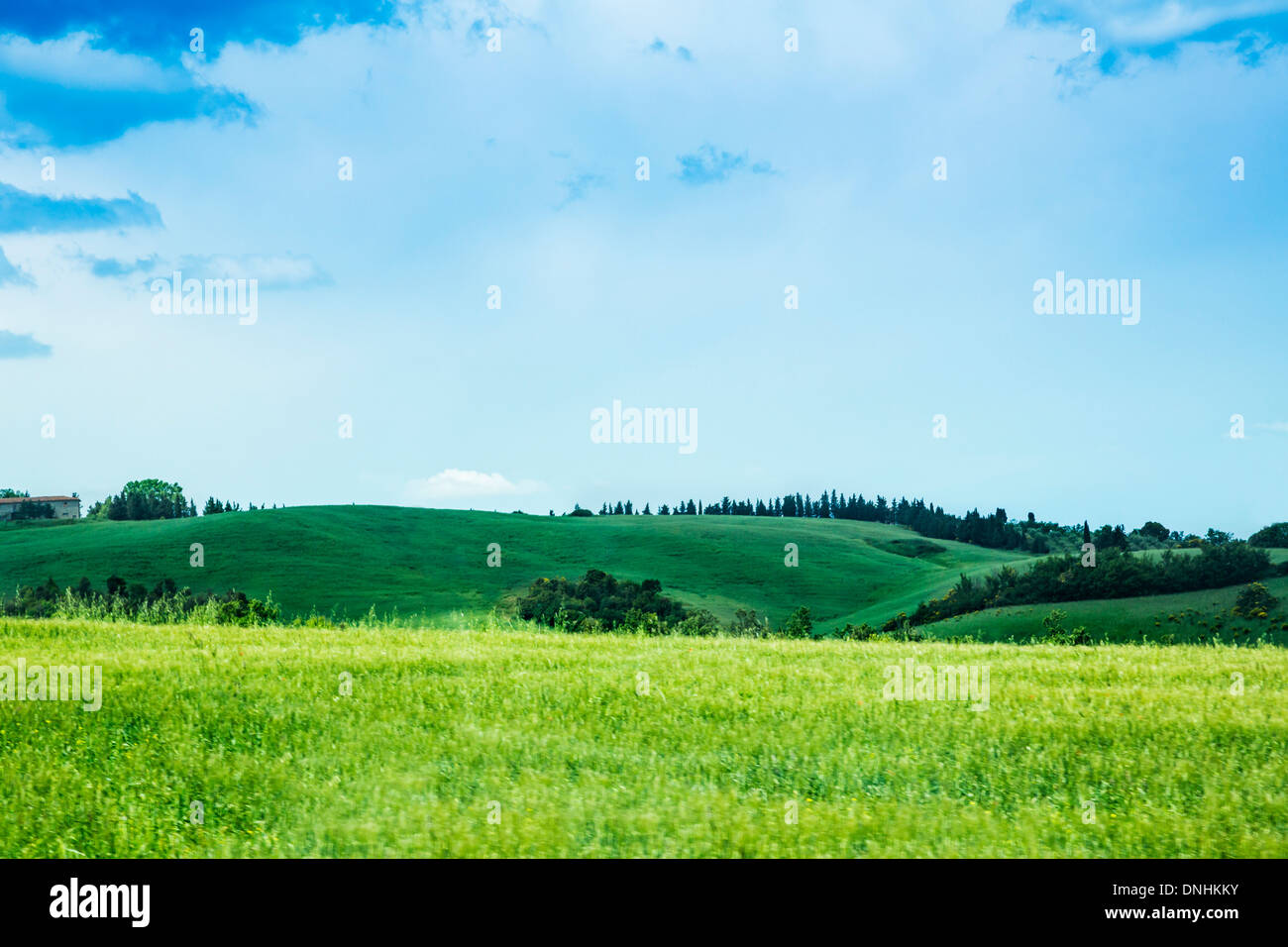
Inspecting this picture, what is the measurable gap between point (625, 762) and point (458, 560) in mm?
83294

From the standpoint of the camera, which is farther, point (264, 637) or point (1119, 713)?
point (264, 637)

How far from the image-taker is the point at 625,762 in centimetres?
1023

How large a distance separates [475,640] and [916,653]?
29.9ft

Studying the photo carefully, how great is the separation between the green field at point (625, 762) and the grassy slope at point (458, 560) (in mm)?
54646

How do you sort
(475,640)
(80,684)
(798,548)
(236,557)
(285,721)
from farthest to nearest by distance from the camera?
(798,548), (236,557), (475,640), (80,684), (285,721)

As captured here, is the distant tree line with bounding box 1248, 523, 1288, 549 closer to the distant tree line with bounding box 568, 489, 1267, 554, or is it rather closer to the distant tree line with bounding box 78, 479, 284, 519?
the distant tree line with bounding box 568, 489, 1267, 554

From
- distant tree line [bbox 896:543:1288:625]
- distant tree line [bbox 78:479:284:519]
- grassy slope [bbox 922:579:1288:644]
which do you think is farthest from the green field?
distant tree line [bbox 78:479:284:519]

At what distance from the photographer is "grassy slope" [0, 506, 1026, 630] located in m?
76.6

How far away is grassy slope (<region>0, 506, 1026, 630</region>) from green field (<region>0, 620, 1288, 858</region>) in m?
54.6

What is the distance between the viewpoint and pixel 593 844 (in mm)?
8047

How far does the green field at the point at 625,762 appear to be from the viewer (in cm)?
836

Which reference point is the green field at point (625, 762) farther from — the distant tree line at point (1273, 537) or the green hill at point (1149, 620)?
the distant tree line at point (1273, 537)
